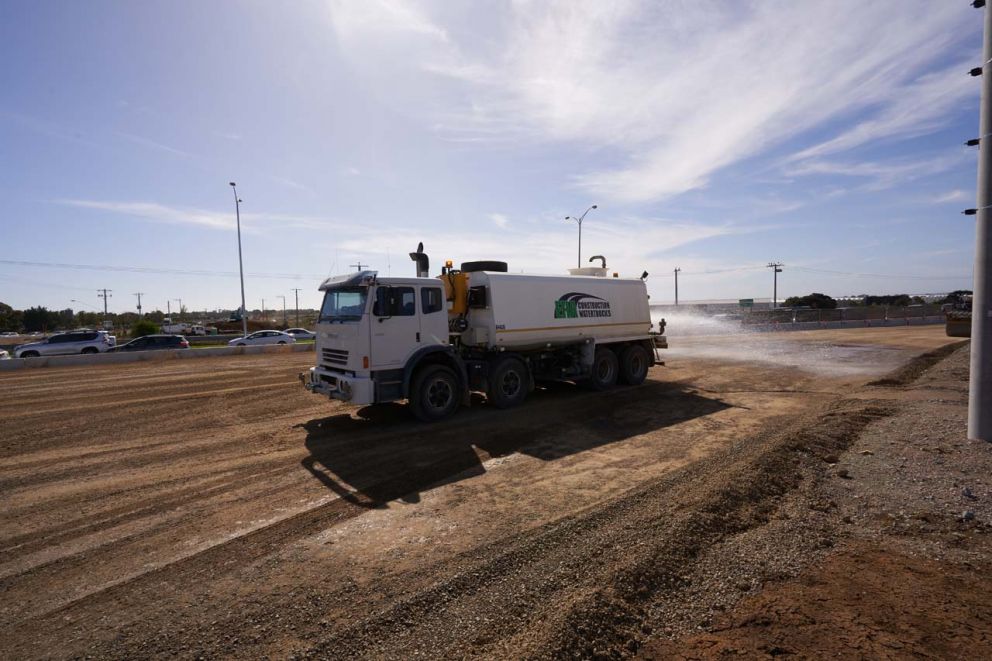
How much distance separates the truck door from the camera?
8844 millimetres

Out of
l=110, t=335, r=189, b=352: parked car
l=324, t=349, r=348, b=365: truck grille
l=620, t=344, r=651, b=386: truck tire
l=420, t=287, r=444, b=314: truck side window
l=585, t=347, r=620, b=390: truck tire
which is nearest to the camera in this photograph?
l=324, t=349, r=348, b=365: truck grille

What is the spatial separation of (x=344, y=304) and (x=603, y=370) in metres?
7.22

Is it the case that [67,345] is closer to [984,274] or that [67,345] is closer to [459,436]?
[459,436]

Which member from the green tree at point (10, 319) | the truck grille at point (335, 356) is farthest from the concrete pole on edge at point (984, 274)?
the green tree at point (10, 319)

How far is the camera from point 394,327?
29.7ft

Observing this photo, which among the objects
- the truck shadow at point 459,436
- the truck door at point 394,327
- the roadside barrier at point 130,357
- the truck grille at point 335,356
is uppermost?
the truck door at point 394,327

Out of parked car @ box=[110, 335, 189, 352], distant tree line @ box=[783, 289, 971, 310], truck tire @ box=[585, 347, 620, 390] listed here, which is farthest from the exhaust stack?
distant tree line @ box=[783, 289, 971, 310]

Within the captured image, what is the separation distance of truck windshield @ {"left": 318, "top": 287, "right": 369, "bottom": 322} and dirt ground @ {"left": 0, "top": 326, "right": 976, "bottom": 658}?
6.96 feet

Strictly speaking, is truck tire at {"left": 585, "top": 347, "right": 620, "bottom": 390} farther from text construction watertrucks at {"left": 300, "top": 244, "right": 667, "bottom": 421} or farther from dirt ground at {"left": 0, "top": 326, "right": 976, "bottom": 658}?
dirt ground at {"left": 0, "top": 326, "right": 976, "bottom": 658}

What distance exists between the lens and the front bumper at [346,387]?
8.58 meters

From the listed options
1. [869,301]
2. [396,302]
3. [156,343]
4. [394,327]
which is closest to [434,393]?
[394,327]

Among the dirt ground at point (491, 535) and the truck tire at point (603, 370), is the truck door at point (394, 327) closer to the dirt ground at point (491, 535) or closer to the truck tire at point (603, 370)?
the dirt ground at point (491, 535)

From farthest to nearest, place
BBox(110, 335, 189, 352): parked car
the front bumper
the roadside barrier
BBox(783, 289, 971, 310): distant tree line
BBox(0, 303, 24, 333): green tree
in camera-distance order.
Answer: BBox(0, 303, 24, 333): green tree → BBox(783, 289, 971, 310): distant tree line → BBox(110, 335, 189, 352): parked car → the roadside barrier → the front bumper

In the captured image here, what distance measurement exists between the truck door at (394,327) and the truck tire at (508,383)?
1.99 metres
